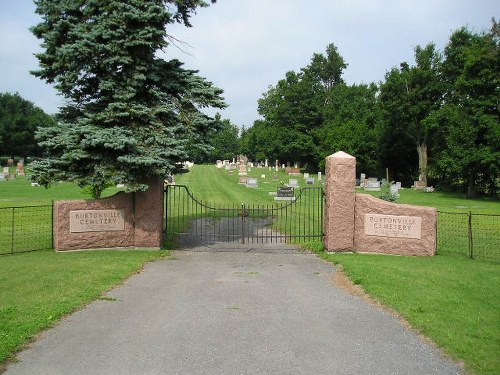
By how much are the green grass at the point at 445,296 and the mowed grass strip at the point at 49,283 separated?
505 cm

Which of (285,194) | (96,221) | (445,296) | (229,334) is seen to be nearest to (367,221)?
(445,296)

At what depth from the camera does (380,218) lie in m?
12.5

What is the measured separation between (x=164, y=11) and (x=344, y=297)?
8.56 m

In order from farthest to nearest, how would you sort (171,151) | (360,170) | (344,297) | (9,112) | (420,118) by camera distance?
(9,112), (360,170), (420,118), (171,151), (344,297)

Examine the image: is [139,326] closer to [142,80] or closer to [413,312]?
[413,312]

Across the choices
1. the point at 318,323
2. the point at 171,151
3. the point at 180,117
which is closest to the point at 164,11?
the point at 180,117

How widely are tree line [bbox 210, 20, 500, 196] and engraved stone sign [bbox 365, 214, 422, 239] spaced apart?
16.8 feet

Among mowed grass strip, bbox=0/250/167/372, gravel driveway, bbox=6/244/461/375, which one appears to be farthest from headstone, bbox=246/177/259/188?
gravel driveway, bbox=6/244/461/375

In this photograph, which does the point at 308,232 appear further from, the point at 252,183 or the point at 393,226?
the point at 252,183

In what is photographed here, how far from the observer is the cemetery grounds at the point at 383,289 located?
6.21 metres

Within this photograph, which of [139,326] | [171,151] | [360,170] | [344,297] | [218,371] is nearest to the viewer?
[218,371]

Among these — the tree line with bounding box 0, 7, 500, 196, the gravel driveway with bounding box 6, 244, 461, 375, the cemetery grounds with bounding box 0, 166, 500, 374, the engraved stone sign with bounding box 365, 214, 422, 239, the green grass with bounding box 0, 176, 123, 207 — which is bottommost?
the gravel driveway with bounding box 6, 244, 461, 375

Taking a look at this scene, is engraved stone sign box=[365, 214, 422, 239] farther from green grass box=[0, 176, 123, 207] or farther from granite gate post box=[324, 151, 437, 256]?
green grass box=[0, 176, 123, 207]

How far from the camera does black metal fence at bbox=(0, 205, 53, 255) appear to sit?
1308 cm
